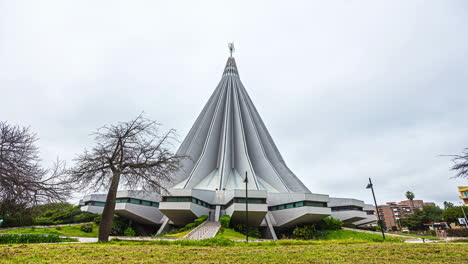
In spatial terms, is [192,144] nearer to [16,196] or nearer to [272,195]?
[272,195]

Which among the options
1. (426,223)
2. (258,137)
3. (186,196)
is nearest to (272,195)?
(186,196)

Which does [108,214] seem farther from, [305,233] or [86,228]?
[305,233]

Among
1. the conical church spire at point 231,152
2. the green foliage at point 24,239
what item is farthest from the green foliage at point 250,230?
the green foliage at point 24,239

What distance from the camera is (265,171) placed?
34.2 m

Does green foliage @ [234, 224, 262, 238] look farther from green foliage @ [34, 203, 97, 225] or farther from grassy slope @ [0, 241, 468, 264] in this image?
grassy slope @ [0, 241, 468, 264]

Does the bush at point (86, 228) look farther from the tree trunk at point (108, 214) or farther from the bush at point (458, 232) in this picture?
the bush at point (458, 232)

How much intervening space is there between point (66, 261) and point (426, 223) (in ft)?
205

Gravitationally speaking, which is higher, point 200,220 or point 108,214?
point 108,214

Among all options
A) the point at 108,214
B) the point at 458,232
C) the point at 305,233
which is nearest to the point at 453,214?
the point at 458,232

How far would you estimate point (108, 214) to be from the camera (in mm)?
9516

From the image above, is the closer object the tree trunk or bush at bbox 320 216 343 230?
the tree trunk

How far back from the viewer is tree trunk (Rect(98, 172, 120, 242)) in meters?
9.16

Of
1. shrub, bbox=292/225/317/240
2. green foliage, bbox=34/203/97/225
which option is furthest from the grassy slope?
green foliage, bbox=34/203/97/225

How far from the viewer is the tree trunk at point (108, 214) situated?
916 centimetres
